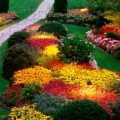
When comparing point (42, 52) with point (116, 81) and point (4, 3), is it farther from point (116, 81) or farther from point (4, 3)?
point (4, 3)

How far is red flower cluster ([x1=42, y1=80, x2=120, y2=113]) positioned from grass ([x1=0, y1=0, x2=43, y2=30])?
2051 centimetres

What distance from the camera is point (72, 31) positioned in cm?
A: 2956

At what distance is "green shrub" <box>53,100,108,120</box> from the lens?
35.3 feet

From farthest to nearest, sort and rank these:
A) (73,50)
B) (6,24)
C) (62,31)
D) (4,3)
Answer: (4,3) < (6,24) < (62,31) < (73,50)

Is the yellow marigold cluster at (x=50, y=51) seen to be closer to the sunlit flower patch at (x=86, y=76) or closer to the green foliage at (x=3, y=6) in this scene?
the sunlit flower patch at (x=86, y=76)

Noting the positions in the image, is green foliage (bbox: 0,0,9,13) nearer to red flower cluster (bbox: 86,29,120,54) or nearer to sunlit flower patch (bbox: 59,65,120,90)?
red flower cluster (bbox: 86,29,120,54)

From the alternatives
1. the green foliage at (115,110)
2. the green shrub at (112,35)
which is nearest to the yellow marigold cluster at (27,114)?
the green foliage at (115,110)

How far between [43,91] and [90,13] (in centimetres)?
2302

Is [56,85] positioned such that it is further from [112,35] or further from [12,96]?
[112,35]

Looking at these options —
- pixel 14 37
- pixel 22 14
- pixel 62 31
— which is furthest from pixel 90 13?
pixel 14 37

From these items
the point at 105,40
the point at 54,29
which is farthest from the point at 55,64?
the point at 105,40

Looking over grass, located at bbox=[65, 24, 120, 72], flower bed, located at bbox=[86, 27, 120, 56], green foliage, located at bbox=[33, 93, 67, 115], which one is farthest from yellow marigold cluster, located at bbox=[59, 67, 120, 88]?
flower bed, located at bbox=[86, 27, 120, 56]

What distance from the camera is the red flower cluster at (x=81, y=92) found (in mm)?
13203

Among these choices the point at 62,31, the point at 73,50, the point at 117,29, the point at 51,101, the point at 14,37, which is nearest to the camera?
the point at 51,101
